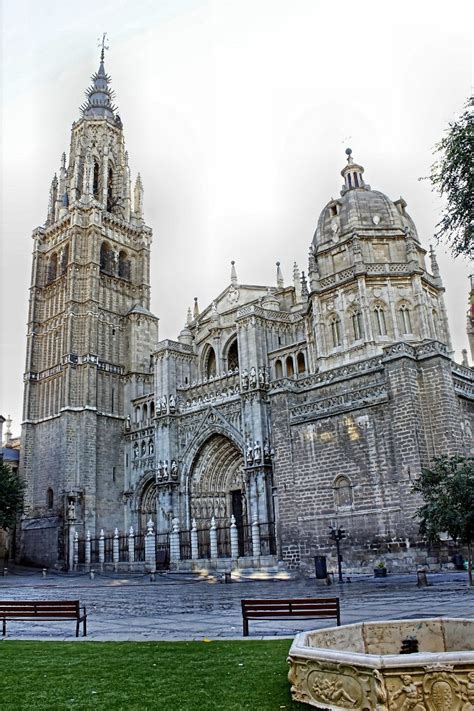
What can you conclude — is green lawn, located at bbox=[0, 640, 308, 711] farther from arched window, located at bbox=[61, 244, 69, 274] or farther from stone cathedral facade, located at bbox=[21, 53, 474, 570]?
arched window, located at bbox=[61, 244, 69, 274]

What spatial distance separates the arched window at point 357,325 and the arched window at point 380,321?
70cm

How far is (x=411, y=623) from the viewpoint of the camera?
233 inches

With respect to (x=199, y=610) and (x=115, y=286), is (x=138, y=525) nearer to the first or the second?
(x=115, y=286)

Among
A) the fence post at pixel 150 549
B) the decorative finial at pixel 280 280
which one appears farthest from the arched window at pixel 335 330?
the fence post at pixel 150 549

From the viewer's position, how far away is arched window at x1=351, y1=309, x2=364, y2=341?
29.0 m

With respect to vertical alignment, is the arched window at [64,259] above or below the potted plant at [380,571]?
above

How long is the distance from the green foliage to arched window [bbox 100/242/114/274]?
57.4 feet

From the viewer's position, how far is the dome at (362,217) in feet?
102

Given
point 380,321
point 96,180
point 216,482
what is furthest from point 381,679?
point 96,180

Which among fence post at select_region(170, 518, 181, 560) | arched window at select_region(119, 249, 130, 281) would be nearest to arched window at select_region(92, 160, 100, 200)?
arched window at select_region(119, 249, 130, 281)

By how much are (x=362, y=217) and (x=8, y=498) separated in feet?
84.3

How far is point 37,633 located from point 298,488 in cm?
1597

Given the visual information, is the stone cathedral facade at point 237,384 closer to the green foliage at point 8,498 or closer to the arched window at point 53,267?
the arched window at point 53,267

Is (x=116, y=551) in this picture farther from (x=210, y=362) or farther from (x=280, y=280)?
(x=280, y=280)
